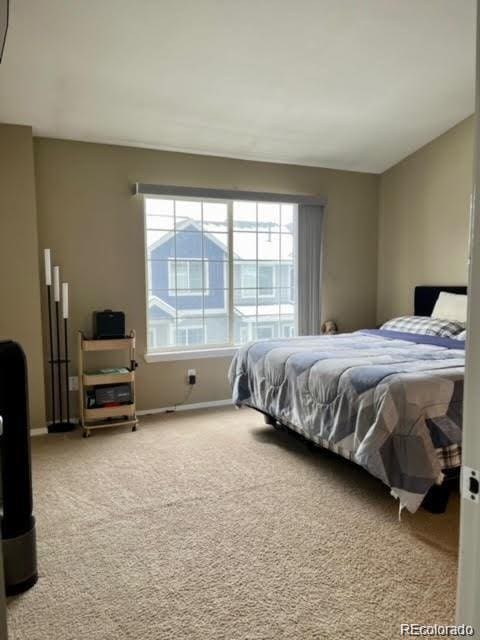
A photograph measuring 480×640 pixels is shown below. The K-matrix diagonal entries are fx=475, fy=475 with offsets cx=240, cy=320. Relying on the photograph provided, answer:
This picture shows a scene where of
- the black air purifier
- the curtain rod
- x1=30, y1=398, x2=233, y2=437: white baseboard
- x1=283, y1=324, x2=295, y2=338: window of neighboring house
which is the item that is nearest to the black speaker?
x1=30, y1=398, x2=233, y2=437: white baseboard

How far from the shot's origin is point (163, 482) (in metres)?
2.92

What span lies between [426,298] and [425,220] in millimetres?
814

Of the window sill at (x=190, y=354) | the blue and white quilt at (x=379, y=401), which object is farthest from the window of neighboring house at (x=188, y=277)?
the blue and white quilt at (x=379, y=401)

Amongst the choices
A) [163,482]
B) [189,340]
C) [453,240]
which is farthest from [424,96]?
[163,482]

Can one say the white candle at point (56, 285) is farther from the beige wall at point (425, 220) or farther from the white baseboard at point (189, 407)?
the beige wall at point (425, 220)

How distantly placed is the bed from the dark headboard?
1.15 metres

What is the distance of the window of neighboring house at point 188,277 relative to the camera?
4492 mm

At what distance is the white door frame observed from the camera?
635mm

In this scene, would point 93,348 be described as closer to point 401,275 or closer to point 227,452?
point 227,452

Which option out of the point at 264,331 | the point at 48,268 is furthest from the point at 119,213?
the point at 264,331

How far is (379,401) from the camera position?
8.03 ft

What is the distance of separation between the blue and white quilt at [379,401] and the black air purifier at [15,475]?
5.20ft

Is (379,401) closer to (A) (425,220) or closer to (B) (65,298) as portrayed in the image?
(B) (65,298)

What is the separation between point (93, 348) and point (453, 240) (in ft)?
11.4
